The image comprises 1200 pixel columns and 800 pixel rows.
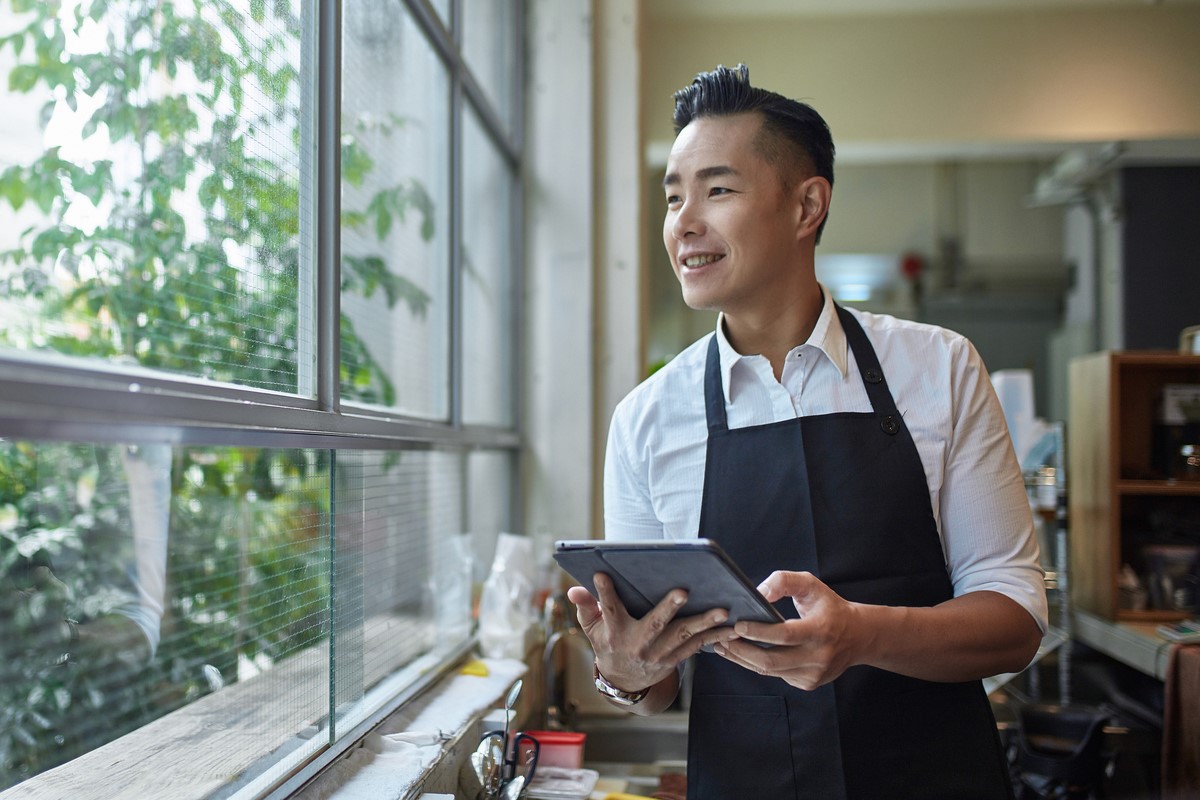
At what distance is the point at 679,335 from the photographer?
18.7ft

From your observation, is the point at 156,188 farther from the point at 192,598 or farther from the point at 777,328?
the point at 777,328

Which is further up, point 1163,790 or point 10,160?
point 10,160

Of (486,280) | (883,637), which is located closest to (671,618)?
(883,637)

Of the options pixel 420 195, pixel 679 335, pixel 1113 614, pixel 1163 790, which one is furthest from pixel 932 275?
pixel 420 195

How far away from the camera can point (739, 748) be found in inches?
59.3

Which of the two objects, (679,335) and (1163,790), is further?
(679,335)

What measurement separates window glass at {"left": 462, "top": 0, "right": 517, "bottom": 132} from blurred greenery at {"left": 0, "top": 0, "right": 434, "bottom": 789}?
1.48 meters

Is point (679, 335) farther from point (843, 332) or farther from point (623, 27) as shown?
point (843, 332)

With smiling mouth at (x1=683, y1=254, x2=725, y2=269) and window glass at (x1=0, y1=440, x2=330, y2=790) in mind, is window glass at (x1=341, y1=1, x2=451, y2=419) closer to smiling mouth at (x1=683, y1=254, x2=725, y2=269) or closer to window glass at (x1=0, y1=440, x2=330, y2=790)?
window glass at (x1=0, y1=440, x2=330, y2=790)

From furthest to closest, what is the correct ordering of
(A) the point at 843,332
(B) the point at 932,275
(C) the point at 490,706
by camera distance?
(B) the point at 932,275 < (C) the point at 490,706 < (A) the point at 843,332

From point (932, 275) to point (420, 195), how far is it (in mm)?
3980

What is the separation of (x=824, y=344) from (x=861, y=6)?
12.3ft

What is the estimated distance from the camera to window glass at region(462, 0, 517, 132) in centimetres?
291

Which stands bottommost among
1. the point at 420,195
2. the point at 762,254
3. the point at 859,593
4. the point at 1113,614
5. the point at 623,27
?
the point at 1113,614
